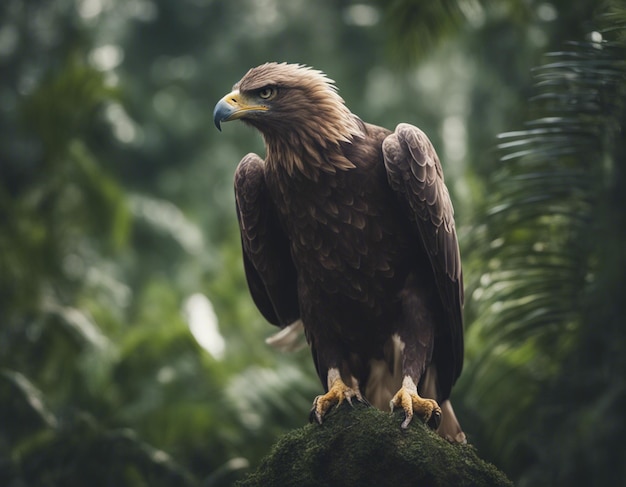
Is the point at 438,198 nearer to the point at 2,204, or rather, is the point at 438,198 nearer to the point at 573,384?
the point at 573,384

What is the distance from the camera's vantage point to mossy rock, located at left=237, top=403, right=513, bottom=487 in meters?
4.14

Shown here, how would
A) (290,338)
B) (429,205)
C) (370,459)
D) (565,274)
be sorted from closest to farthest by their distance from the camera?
(370,459), (429,205), (290,338), (565,274)

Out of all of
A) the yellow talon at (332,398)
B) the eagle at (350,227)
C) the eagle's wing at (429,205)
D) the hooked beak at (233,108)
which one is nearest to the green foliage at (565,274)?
the eagle's wing at (429,205)

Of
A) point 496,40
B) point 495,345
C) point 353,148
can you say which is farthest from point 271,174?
point 496,40

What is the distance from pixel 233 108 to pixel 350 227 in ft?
2.85

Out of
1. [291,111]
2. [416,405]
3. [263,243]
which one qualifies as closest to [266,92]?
[291,111]

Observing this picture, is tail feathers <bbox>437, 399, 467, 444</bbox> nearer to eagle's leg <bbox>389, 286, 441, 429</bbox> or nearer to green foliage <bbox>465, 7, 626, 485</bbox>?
eagle's leg <bbox>389, 286, 441, 429</bbox>

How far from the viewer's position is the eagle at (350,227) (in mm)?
4930

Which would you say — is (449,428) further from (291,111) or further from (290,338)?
(291,111)

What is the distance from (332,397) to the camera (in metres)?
4.79

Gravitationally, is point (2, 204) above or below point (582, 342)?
above

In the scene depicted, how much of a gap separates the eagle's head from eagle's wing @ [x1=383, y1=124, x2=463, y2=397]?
0.31m

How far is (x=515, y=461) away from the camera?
282 inches

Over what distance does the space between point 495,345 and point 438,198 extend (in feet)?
6.36
